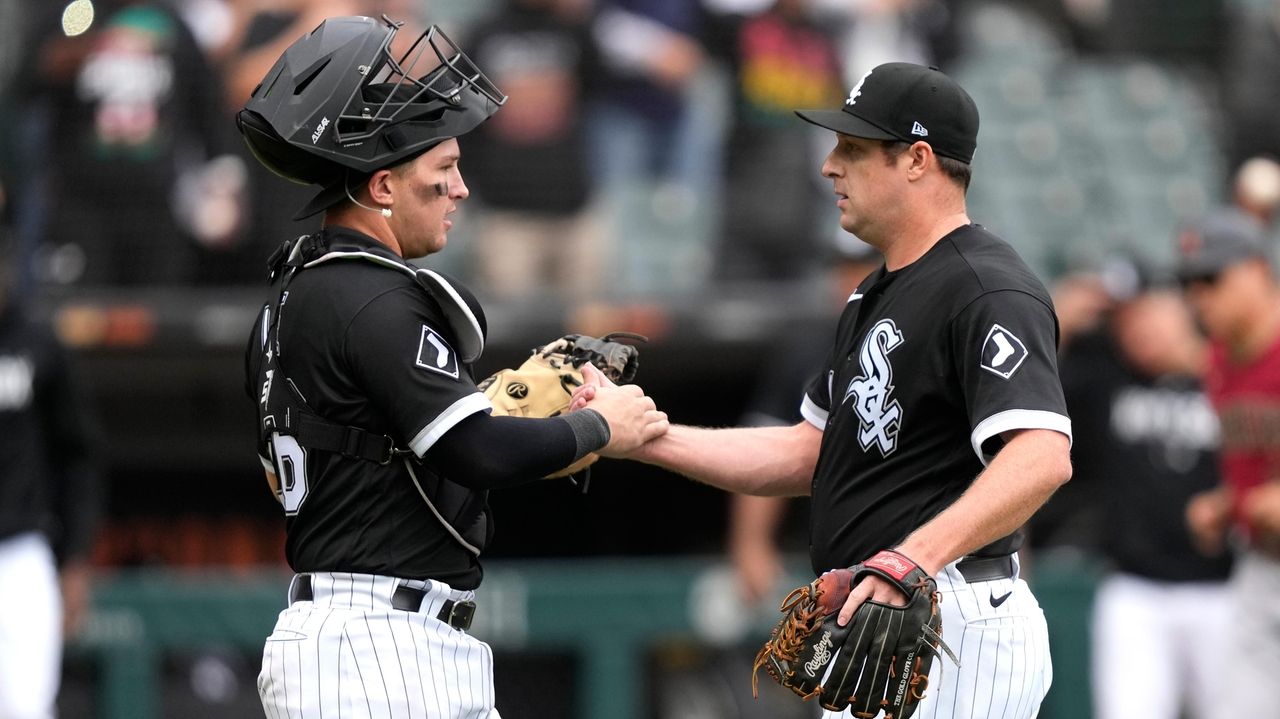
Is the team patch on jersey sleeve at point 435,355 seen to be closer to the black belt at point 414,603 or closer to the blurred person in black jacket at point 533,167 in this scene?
the black belt at point 414,603

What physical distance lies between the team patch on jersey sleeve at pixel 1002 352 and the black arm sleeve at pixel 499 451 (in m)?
0.84

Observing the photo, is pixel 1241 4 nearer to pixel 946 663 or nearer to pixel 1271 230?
pixel 1271 230

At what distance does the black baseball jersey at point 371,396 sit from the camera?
326cm

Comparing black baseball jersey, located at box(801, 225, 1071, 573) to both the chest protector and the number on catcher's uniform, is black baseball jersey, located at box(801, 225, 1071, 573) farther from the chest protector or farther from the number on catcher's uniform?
the chest protector

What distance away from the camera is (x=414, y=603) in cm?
339

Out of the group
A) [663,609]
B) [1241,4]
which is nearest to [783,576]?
[663,609]

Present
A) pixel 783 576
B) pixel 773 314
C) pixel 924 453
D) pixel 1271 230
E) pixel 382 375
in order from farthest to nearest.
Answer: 1. pixel 1271 230
2. pixel 773 314
3. pixel 783 576
4. pixel 924 453
5. pixel 382 375

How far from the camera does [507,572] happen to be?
7.73 m

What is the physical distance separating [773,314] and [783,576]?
132cm

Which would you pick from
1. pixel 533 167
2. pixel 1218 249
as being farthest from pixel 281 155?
pixel 533 167

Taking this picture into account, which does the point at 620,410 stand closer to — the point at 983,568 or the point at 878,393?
the point at 878,393

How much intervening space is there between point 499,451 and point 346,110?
29.0 inches

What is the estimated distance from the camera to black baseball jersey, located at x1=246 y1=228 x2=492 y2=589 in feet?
10.7

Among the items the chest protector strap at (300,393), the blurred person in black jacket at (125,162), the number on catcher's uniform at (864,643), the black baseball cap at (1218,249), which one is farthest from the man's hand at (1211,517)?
the blurred person in black jacket at (125,162)
